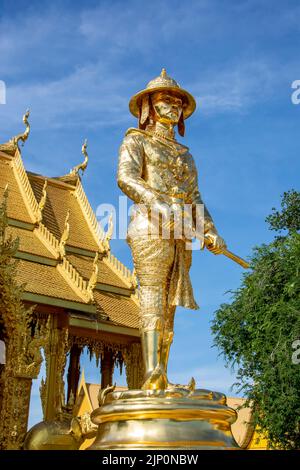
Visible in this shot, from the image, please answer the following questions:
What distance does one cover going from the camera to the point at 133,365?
1463 cm

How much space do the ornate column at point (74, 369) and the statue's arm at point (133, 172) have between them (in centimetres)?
1025

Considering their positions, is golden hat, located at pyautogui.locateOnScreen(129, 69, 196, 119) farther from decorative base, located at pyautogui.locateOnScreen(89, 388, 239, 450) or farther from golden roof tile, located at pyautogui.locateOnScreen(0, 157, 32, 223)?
golden roof tile, located at pyautogui.locateOnScreen(0, 157, 32, 223)

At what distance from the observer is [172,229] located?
4953 mm

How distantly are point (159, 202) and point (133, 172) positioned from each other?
40cm

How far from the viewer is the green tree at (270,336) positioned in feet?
39.1

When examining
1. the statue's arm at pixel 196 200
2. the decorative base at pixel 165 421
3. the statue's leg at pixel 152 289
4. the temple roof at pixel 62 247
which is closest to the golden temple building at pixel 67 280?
the temple roof at pixel 62 247

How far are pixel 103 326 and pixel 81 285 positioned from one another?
969 millimetres

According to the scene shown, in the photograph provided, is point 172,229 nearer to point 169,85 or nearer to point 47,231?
point 169,85


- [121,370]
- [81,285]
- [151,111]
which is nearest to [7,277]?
[151,111]

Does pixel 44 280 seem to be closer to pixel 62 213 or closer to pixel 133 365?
pixel 133 365

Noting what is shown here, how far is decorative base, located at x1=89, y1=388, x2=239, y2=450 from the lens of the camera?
4086mm

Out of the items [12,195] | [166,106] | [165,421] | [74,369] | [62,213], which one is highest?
[62,213]

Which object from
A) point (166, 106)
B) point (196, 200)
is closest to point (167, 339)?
point (196, 200)

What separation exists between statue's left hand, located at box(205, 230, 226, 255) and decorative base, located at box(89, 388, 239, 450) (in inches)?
45.2
